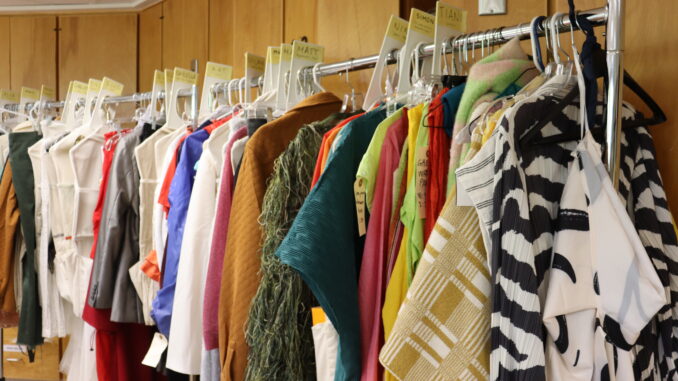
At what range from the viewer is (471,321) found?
120 centimetres

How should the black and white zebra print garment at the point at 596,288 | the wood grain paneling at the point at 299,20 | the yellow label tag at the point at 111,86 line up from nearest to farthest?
the black and white zebra print garment at the point at 596,288
the yellow label tag at the point at 111,86
the wood grain paneling at the point at 299,20

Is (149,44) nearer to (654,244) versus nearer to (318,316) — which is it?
(318,316)

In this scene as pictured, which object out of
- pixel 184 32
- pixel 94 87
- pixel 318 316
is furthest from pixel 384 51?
pixel 184 32

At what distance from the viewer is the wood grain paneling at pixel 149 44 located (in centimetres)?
503

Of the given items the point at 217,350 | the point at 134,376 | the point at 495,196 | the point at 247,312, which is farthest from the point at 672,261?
the point at 134,376

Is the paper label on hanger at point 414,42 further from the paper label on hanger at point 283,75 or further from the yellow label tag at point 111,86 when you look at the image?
the yellow label tag at point 111,86

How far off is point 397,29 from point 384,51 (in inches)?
2.7

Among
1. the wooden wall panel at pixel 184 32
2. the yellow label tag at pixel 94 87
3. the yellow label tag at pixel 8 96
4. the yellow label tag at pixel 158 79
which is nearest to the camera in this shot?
the yellow label tag at pixel 158 79

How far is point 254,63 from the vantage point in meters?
2.34

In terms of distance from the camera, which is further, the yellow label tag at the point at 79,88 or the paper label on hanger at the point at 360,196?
the yellow label tag at the point at 79,88

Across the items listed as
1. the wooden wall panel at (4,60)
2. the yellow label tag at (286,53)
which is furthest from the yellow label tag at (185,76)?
the wooden wall panel at (4,60)

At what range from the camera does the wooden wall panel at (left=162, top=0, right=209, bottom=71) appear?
173 inches

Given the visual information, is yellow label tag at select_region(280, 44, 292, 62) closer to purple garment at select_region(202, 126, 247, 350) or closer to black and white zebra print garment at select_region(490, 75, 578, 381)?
purple garment at select_region(202, 126, 247, 350)

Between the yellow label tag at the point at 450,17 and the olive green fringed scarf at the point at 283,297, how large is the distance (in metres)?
0.37
